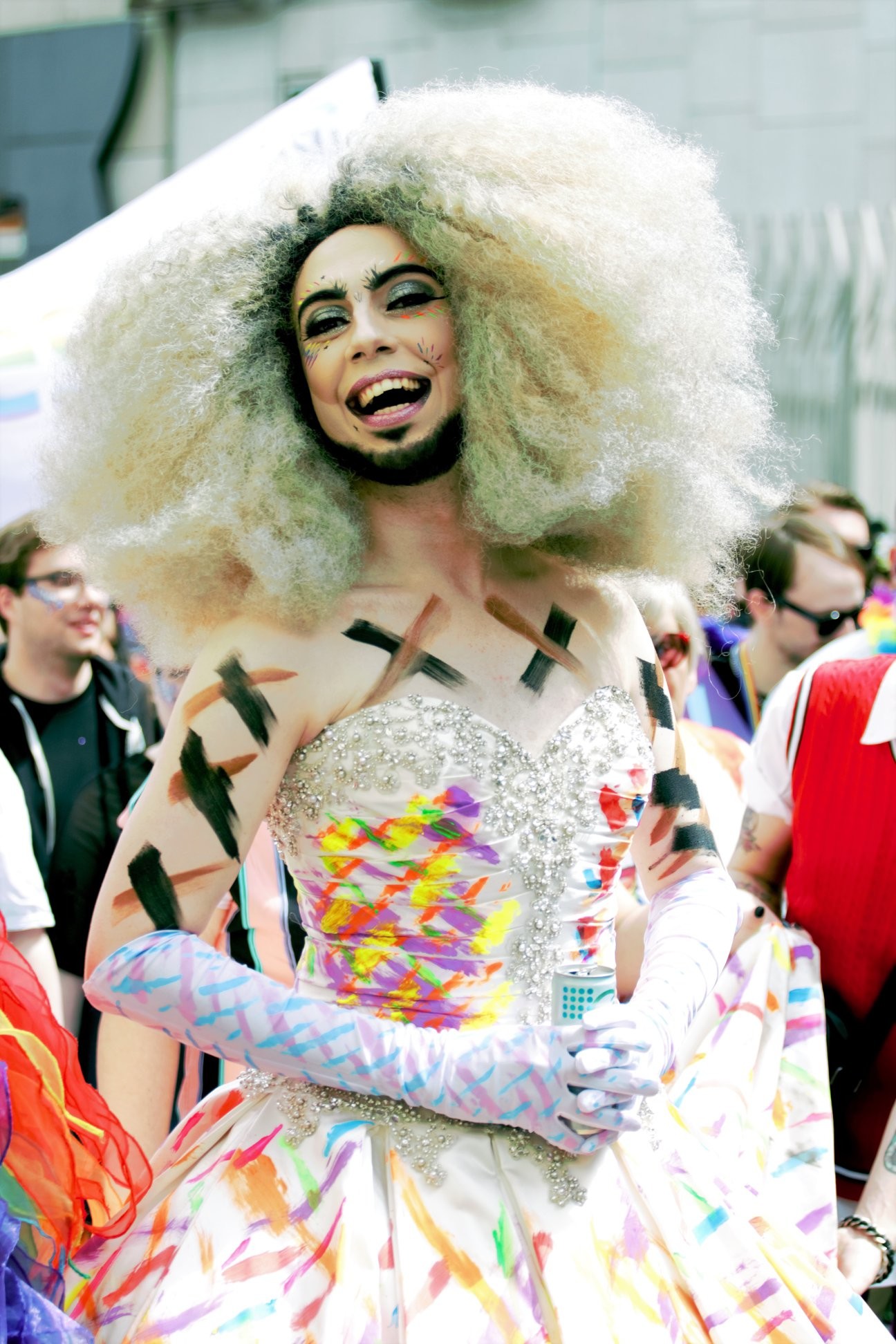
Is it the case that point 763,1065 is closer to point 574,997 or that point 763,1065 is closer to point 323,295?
point 574,997

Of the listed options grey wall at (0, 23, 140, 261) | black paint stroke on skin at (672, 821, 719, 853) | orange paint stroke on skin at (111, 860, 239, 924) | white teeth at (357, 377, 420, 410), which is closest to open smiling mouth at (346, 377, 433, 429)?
white teeth at (357, 377, 420, 410)

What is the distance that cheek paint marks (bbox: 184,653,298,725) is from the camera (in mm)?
1615

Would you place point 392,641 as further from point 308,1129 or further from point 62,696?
point 62,696

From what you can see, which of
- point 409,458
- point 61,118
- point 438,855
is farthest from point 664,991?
point 61,118

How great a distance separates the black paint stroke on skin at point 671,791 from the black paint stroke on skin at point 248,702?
582 millimetres

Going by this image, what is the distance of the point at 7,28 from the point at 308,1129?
13.3m

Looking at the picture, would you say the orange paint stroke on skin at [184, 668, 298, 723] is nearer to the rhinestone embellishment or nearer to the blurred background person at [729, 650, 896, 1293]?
the rhinestone embellishment

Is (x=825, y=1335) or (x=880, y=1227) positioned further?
(x=880, y=1227)

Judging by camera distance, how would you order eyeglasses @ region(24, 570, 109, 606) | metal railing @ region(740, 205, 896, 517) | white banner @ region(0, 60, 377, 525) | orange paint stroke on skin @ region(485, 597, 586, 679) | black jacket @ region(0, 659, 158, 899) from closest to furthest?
orange paint stroke on skin @ region(485, 597, 586, 679), white banner @ region(0, 60, 377, 525), black jacket @ region(0, 659, 158, 899), eyeglasses @ region(24, 570, 109, 606), metal railing @ region(740, 205, 896, 517)

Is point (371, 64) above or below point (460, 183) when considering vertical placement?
below

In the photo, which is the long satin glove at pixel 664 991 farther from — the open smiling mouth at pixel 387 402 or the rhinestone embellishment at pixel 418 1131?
the open smiling mouth at pixel 387 402

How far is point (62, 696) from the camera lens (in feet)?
13.0

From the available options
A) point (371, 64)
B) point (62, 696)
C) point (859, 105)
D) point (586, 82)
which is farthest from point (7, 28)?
point (62, 696)

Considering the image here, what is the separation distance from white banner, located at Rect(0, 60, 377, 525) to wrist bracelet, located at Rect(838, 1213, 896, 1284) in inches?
95.6
